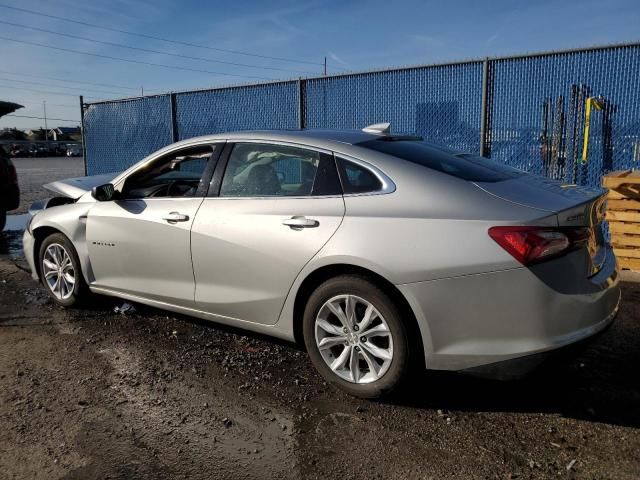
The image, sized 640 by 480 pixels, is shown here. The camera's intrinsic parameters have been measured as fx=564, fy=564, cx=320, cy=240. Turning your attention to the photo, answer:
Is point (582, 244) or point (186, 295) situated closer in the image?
point (582, 244)

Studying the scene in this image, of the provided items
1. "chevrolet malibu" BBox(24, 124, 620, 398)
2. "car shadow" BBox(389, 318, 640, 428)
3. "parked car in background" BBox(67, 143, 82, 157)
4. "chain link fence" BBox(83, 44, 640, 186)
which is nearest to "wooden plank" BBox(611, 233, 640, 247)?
"chain link fence" BBox(83, 44, 640, 186)

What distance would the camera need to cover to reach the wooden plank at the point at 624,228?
6047 mm

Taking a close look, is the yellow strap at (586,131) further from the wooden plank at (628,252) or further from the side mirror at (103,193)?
the side mirror at (103,193)

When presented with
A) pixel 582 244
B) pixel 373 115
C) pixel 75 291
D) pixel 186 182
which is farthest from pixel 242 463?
pixel 373 115

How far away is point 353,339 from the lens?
3.23 m

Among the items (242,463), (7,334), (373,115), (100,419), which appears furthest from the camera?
(373,115)

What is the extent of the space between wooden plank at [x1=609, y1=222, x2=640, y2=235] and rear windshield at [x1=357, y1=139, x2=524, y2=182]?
310cm

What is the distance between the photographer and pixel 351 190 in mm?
3301

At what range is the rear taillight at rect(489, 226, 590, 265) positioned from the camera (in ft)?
8.89

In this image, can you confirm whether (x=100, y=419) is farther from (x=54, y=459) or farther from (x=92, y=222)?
(x=92, y=222)

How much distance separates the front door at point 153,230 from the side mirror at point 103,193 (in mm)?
62

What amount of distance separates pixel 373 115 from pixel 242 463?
646cm

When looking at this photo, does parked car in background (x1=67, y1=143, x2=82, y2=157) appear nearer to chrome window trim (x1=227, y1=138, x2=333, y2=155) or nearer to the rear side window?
chrome window trim (x1=227, y1=138, x2=333, y2=155)

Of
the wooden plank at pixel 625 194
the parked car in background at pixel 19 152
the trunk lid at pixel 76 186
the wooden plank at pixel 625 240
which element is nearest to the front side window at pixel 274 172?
the trunk lid at pixel 76 186
